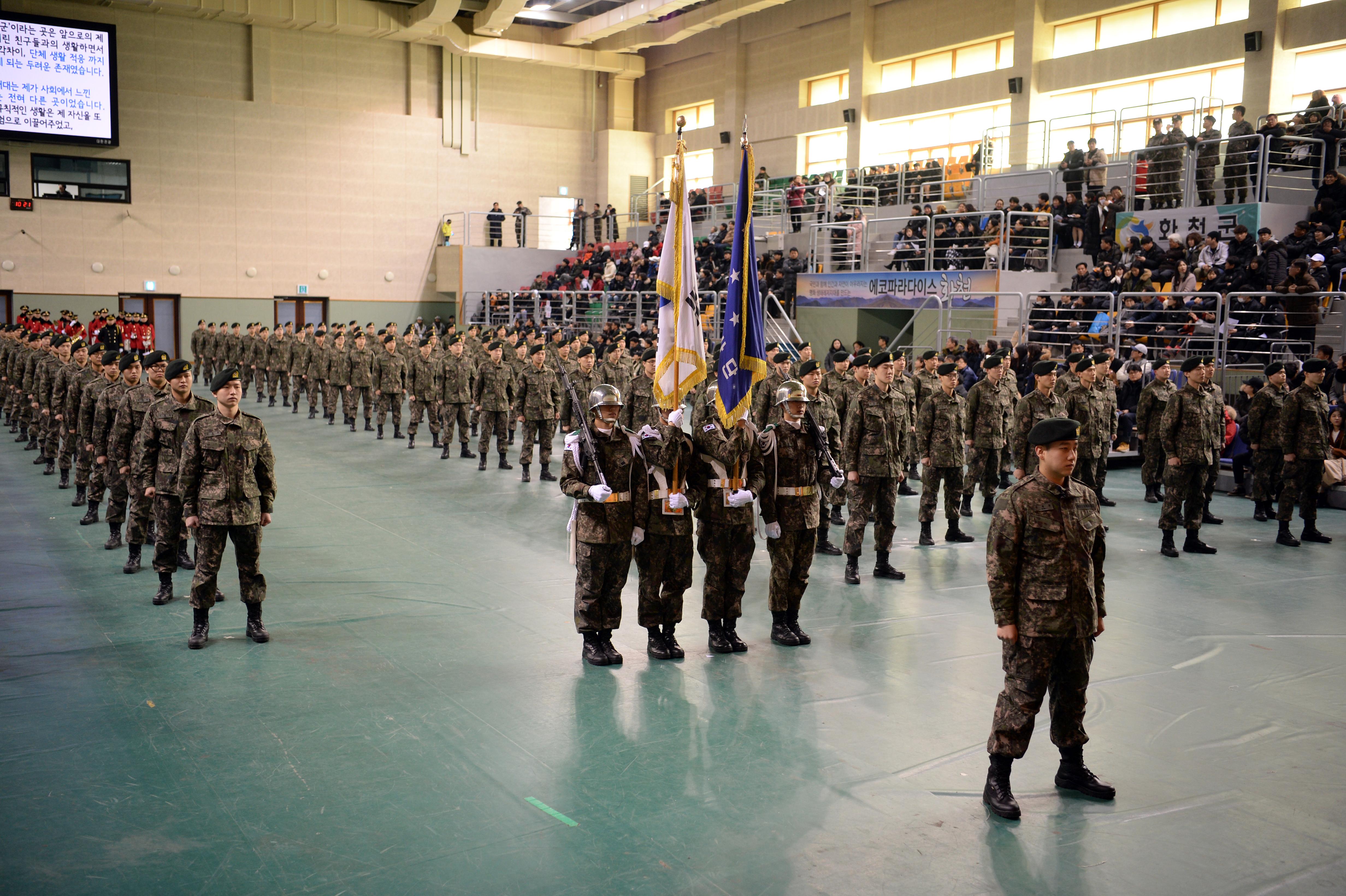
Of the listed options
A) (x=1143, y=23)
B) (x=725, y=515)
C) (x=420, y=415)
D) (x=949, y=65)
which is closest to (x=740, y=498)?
(x=725, y=515)

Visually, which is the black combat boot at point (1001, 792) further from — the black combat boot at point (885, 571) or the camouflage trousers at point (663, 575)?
the black combat boot at point (885, 571)

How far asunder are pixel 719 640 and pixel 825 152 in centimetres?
2826

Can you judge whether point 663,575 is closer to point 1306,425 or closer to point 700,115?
point 1306,425

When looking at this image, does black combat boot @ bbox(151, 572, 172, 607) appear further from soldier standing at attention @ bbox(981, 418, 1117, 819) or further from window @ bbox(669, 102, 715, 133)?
window @ bbox(669, 102, 715, 133)

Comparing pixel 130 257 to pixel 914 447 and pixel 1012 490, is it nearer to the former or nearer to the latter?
pixel 914 447

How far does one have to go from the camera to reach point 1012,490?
4926mm

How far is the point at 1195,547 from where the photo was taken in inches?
420

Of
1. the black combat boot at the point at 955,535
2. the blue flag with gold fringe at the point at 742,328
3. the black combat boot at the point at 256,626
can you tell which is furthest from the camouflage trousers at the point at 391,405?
the blue flag with gold fringe at the point at 742,328

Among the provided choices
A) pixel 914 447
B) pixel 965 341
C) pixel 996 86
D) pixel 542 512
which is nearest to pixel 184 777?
pixel 542 512

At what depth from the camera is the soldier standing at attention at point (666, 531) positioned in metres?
6.82

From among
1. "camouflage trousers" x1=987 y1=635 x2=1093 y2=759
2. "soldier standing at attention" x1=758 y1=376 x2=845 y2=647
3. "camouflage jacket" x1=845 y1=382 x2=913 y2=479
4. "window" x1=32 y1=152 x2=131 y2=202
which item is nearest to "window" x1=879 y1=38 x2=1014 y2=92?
"camouflage jacket" x1=845 y1=382 x2=913 y2=479

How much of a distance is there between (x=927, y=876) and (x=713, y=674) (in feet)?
8.60

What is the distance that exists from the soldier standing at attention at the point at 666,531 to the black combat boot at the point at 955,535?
4.85m

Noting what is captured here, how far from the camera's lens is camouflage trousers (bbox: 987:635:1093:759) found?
484 centimetres
